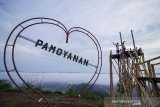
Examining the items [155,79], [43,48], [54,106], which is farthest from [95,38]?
[54,106]

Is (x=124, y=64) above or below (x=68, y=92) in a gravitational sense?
above

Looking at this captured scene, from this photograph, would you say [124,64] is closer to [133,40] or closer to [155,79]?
[133,40]

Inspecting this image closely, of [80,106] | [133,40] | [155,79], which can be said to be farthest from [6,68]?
[133,40]

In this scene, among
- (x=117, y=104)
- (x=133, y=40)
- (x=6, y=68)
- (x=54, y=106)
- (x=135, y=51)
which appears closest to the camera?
(x=6, y=68)

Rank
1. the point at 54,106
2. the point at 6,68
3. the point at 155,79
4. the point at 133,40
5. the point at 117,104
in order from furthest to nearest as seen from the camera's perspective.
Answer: the point at 133,40, the point at 117,104, the point at 54,106, the point at 155,79, the point at 6,68

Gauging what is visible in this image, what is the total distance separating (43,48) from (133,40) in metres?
8.32

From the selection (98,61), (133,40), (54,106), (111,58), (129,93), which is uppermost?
(133,40)

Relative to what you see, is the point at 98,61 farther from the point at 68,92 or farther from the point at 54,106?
the point at 68,92

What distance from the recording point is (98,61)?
3.68 metres

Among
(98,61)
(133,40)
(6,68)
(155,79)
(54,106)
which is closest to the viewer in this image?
(6,68)

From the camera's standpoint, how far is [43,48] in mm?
2934

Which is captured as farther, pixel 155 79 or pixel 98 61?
pixel 155 79

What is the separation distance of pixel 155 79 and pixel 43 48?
16.1 ft

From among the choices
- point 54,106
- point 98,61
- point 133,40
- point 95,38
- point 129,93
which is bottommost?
point 54,106
